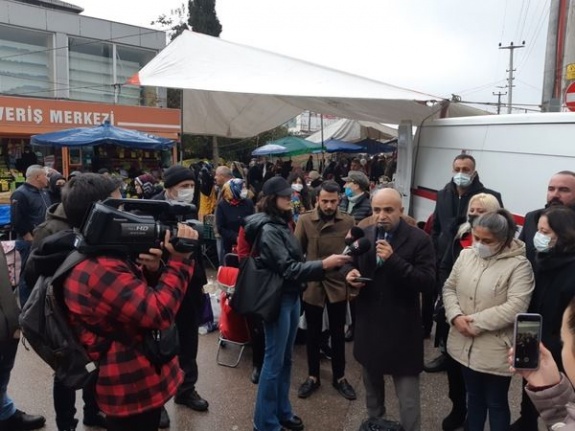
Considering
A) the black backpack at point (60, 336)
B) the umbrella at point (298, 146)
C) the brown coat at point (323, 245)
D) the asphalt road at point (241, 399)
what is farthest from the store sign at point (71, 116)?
the black backpack at point (60, 336)

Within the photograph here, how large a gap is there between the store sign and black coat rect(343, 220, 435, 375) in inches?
499

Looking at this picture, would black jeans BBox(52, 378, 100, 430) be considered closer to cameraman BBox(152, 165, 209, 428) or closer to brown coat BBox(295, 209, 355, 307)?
cameraman BBox(152, 165, 209, 428)

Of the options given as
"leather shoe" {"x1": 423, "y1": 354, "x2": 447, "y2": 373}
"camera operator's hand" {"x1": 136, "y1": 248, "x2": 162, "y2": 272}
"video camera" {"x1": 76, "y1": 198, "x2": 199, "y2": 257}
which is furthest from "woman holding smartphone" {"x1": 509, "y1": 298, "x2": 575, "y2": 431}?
"leather shoe" {"x1": 423, "y1": 354, "x2": 447, "y2": 373}

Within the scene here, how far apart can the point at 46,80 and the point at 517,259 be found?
63.7 ft

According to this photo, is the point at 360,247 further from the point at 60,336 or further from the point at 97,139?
the point at 97,139

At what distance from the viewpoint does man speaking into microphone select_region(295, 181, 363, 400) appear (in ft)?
12.2

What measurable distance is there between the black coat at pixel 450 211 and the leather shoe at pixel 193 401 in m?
2.32

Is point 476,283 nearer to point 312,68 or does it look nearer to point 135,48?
point 312,68

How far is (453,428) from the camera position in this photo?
128 inches

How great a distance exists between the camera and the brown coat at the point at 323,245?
371 cm

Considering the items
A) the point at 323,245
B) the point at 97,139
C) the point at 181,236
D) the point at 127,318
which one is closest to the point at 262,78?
the point at 323,245

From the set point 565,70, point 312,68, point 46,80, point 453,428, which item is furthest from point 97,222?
point 46,80

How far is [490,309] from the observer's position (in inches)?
103

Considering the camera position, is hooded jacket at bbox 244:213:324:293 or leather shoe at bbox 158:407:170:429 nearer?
hooded jacket at bbox 244:213:324:293
